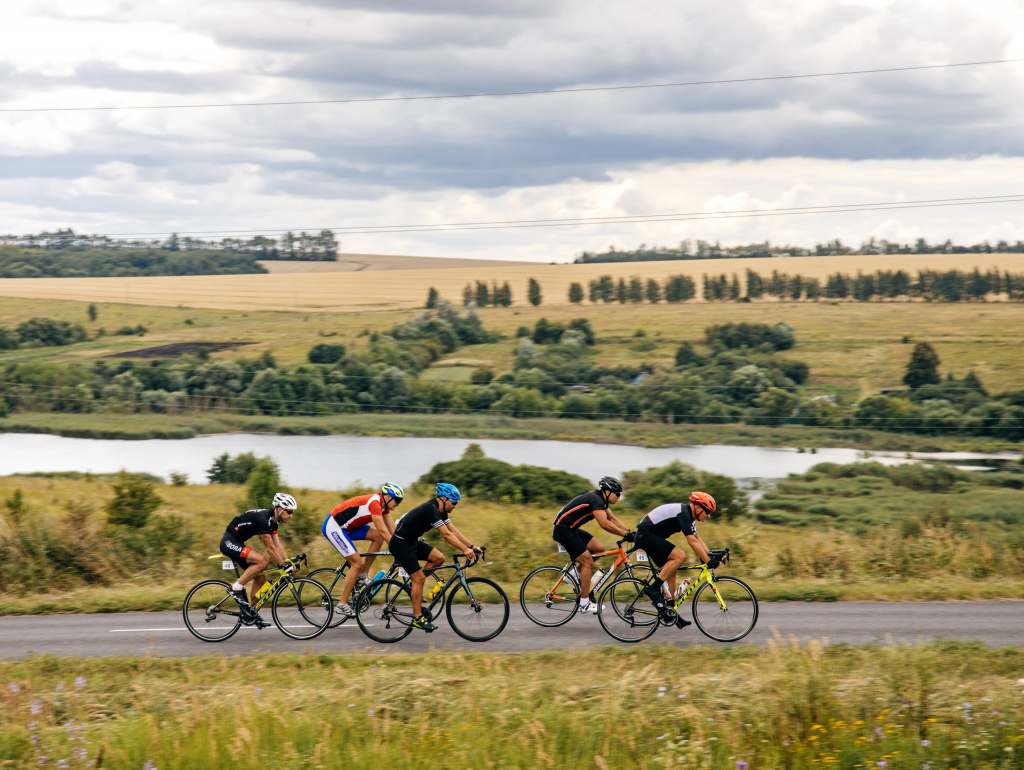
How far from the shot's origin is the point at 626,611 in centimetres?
1112

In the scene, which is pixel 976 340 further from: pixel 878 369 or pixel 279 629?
pixel 279 629

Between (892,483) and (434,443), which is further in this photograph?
(434,443)

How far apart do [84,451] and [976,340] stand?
7252 cm

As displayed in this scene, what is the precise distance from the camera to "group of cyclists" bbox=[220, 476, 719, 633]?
10625 mm

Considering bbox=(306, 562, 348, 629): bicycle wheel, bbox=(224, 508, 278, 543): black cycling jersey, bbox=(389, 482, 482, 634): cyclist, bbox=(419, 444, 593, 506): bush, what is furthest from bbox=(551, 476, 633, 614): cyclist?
bbox=(419, 444, 593, 506): bush

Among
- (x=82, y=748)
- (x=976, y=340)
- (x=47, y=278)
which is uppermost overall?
(x=47, y=278)

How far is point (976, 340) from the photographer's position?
7800cm

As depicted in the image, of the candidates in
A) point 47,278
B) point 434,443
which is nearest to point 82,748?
point 434,443

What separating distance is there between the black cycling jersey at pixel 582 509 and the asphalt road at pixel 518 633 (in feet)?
4.70

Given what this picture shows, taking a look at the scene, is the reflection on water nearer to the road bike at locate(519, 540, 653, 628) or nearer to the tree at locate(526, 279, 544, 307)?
the tree at locate(526, 279, 544, 307)

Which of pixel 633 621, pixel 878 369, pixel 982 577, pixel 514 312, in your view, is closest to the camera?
pixel 633 621

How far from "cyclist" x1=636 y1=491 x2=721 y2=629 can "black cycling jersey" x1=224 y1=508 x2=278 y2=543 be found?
459cm

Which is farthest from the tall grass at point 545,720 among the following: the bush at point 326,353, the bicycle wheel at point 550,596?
the bush at point 326,353

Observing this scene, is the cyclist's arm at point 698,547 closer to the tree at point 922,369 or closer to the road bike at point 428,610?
the road bike at point 428,610
